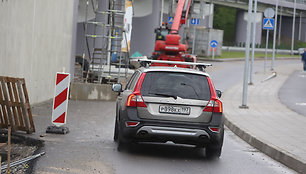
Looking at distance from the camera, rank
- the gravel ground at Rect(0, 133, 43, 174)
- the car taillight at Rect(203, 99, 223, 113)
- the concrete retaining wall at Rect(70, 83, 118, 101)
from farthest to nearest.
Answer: the concrete retaining wall at Rect(70, 83, 118, 101)
the car taillight at Rect(203, 99, 223, 113)
the gravel ground at Rect(0, 133, 43, 174)

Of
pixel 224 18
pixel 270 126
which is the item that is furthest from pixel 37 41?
pixel 224 18

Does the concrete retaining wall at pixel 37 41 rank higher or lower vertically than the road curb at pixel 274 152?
higher

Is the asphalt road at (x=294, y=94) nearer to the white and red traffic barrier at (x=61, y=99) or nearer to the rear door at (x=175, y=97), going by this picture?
the white and red traffic barrier at (x=61, y=99)

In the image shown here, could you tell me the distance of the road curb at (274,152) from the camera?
978cm

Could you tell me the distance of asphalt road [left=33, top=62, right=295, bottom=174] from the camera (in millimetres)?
9078

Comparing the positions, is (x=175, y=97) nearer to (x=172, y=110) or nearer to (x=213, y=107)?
(x=172, y=110)

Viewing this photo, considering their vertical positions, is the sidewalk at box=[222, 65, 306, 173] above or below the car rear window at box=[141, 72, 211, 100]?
below

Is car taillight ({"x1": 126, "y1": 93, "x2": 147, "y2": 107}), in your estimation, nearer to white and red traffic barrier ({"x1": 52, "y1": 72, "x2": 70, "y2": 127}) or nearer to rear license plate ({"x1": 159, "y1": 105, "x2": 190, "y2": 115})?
rear license plate ({"x1": 159, "y1": 105, "x2": 190, "y2": 115})

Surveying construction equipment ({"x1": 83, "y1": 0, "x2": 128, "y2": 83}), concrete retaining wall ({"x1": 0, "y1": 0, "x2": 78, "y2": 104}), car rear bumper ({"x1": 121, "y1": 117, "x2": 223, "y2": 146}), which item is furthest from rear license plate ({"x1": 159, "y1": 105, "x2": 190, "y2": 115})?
construction equipment ({"x1": 83, "y1": 0, "x2": 128, "y2": 83})

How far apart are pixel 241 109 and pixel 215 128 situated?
392 inches

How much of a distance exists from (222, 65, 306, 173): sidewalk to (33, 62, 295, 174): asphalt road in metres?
0.19

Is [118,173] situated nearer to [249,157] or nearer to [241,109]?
[249,157]

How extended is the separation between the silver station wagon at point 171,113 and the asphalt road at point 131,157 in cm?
37

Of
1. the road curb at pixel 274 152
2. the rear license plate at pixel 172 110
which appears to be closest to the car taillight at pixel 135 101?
the rear license plate at pixel 172 110
